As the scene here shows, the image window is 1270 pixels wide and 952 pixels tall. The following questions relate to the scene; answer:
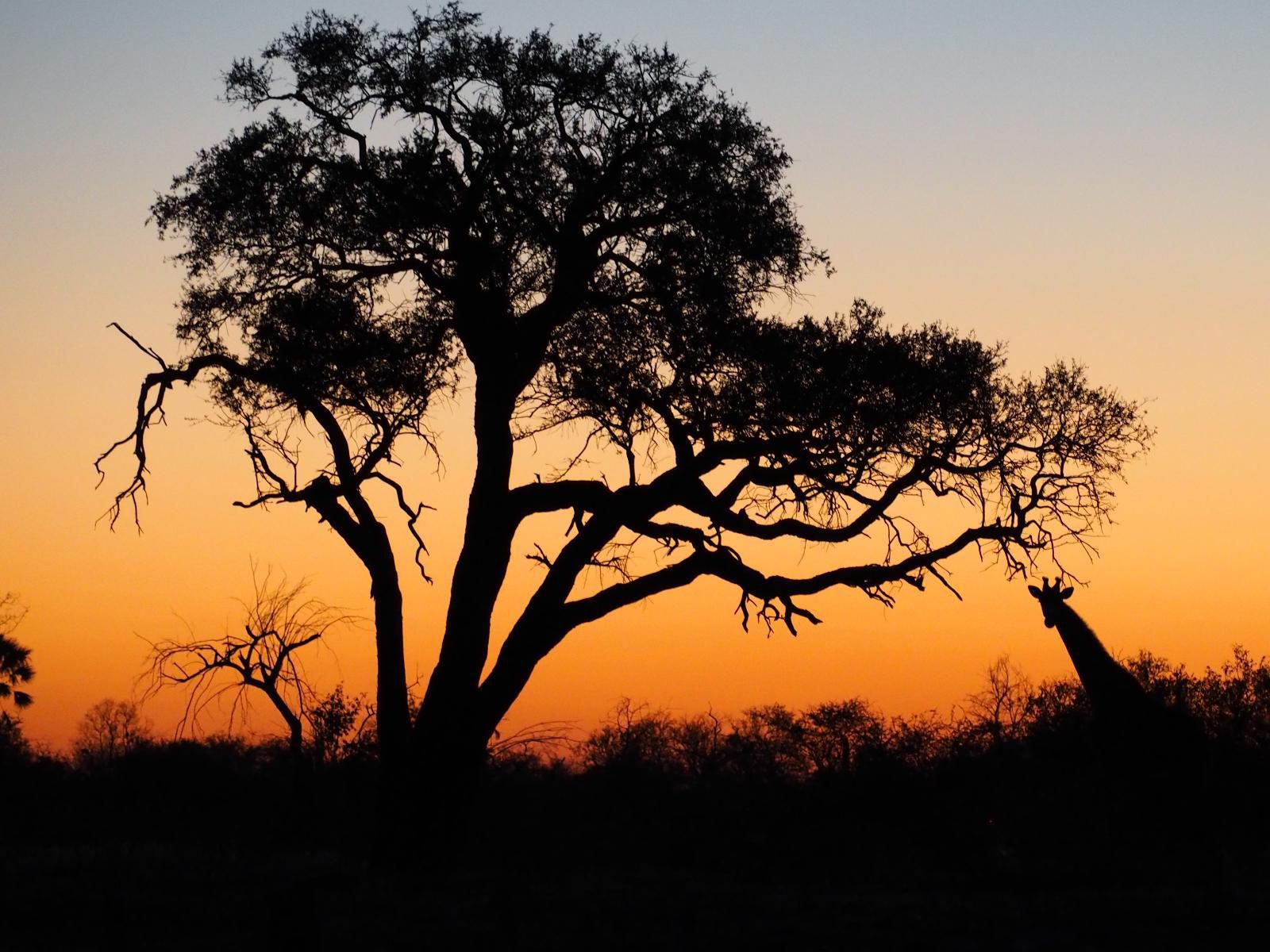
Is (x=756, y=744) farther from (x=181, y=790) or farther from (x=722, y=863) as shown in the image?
(x=181, y=790)

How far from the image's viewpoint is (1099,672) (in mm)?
19391

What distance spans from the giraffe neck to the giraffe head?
0.29 m

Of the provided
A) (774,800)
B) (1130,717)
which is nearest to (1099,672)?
(1130,717)

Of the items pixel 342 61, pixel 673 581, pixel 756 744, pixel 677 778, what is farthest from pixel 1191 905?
pixel 342 61

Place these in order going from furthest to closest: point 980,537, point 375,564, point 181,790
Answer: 1. point 181,790
2. point 980,537
3. point 375,564

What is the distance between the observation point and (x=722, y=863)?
19.4m

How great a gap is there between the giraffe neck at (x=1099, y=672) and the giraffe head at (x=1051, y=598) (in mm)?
287

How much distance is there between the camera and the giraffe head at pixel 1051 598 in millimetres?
20359

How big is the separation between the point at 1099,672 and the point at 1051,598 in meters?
1.42

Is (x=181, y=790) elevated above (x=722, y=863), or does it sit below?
above

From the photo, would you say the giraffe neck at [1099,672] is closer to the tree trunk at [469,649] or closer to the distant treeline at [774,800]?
the distant treeline at [774,800]

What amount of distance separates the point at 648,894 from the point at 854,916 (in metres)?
2.73

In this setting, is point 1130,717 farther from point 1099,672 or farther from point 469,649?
point 469,649

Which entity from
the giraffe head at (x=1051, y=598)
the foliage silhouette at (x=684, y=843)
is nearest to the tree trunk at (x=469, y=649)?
the foliage silhouette at (x=684, y=843)
